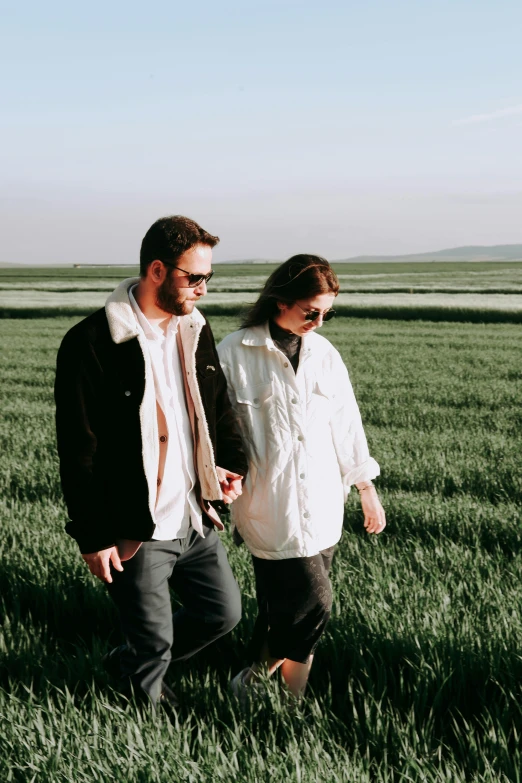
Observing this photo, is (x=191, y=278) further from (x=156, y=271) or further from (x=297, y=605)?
(x=297, y=605)

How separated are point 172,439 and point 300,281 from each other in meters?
0.81

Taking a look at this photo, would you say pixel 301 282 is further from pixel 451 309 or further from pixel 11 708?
pixel 451 309

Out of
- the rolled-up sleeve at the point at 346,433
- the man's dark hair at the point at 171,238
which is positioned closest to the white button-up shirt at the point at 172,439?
the man's dark hair at the point at 171,238

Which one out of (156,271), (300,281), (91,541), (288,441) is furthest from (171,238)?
(91,541)

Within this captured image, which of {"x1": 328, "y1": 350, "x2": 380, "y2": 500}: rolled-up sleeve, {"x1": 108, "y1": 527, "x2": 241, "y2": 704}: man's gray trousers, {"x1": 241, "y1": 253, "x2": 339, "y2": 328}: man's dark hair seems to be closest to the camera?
{"x1": 108, "y1": 527, "x2": 241, "y2": 704}: man's gray trousers

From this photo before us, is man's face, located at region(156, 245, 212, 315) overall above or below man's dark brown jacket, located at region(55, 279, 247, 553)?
above

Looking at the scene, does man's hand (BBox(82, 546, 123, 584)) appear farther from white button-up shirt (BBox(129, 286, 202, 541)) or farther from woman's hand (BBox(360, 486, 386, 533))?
woman's hand (BBox(360, 486, 386, 533))

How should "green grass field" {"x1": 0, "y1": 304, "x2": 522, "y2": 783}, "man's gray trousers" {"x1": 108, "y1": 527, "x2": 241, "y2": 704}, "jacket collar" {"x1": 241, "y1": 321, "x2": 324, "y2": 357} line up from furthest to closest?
"jacket collar" {"x1": 241, "y1": 321, "x2": 324, "y2": 357}, "man's gray trousers" {"x1": 108, "y1": 527, "x2": 241, "y2": 704}, "green grass field" {"x1": 0, "y1": 304, "x2": 522, "y2": 783}

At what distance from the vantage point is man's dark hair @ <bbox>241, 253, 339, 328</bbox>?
309 cm

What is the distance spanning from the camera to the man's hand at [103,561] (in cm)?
279

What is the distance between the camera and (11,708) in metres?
2.88

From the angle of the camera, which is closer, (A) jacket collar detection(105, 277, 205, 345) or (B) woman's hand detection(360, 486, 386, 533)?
(A) jacket collar detection(105, 277, 205, 345)

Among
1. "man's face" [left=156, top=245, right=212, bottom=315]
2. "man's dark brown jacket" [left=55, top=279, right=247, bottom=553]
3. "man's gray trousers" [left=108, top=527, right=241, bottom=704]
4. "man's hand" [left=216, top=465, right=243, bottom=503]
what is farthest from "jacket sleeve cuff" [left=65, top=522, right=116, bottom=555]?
"man's face" [left=156, top=245, right=212, bottom=315]

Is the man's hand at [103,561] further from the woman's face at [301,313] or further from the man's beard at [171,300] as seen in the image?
the woman's face at [301,313]
